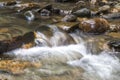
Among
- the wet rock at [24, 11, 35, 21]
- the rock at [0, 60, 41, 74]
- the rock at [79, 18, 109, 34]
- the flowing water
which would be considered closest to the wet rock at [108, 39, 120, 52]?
the flowing water

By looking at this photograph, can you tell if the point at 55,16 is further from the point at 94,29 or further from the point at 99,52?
the point at 99,52

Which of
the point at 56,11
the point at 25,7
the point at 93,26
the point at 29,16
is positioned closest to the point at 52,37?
the point at 93,26

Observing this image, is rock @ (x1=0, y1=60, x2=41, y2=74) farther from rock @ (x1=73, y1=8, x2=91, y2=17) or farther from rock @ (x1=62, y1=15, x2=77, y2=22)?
rock @ (x1=73, y1=8, x2=91, y2=17)

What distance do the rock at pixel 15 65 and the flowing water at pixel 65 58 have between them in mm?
129

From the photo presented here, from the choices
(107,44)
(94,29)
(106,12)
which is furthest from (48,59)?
(106,12)

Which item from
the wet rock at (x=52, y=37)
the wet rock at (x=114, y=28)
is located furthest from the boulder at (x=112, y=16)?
the wet rock at (x=52, y=37)

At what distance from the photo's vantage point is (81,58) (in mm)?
8180

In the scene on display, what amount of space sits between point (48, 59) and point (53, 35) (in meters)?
1.71

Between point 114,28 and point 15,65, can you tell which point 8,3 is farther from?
point 15,65

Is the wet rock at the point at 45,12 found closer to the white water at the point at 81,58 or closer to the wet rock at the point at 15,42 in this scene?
the wet rock at the point at 15,42

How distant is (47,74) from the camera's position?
6965 mm

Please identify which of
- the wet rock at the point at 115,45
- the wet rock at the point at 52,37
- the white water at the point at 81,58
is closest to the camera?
the white water at the point at 81,58

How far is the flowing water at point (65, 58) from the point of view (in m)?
6.94

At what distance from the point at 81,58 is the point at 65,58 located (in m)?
0.47
